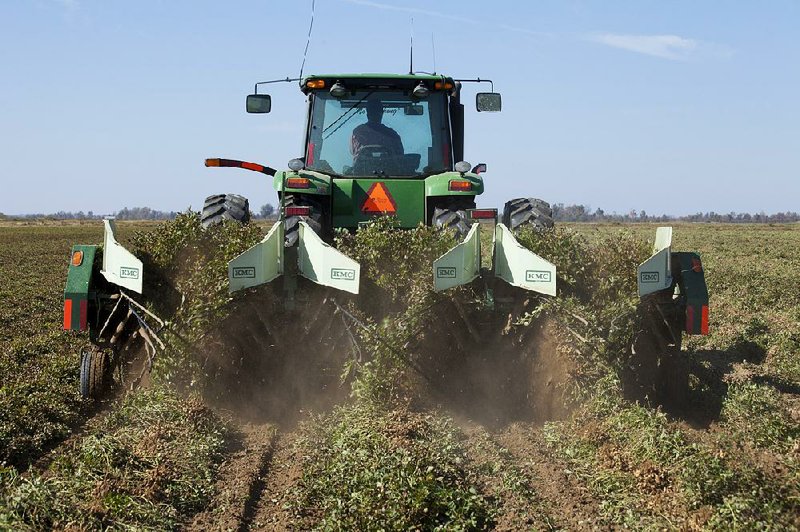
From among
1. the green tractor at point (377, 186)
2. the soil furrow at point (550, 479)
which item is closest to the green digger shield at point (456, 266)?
the green tractor at point (377, 186)

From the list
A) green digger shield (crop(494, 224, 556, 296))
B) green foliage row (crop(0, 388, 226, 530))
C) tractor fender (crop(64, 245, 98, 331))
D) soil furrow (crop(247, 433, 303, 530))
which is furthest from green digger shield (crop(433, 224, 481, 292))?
tractor fender (crop(64, 245, 98, 331))

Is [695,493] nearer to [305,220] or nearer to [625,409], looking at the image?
[625,409]

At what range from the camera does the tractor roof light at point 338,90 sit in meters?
7.68

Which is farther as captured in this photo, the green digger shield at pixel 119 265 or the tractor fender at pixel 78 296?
the tractor fender at pixel 78 296

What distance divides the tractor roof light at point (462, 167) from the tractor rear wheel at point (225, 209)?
75.5 inches

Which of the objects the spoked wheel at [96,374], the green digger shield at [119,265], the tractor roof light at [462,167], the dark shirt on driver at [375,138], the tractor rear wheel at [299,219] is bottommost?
the spoked wheel at [96,374]

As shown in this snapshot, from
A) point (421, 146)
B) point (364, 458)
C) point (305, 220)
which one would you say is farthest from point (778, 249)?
point (364, 458)

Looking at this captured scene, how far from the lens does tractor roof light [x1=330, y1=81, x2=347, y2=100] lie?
7.68m

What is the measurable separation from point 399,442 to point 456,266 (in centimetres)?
146

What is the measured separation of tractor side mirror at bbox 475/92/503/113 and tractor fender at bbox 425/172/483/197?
116 centimetres

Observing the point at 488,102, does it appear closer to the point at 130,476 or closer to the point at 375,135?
the point at 375,135

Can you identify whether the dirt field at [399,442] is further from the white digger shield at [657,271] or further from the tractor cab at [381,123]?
the tractor cab at [381,123]

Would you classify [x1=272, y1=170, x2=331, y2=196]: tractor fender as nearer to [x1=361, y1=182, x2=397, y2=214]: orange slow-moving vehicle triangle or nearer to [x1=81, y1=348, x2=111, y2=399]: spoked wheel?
[x1=361, y1=182, x2=397, y2=214]: orange slow-moving vehicle triangle

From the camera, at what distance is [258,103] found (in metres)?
8.00
